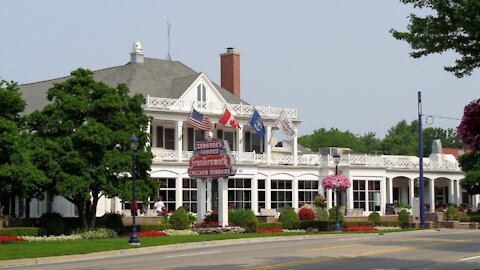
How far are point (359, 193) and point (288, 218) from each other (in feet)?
55.5

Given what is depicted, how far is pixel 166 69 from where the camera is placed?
206 feet

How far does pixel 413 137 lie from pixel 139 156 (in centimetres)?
12359

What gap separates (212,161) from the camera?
44.5 metres

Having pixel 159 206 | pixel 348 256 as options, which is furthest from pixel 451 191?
pixel 348 256

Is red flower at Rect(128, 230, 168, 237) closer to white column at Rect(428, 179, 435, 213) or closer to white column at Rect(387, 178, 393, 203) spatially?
white column at Rect(387, 178, 393, 203)

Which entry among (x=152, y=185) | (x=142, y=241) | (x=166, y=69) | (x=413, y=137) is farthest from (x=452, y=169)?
(x=413, y=137)

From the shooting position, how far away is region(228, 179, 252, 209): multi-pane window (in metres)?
58.4

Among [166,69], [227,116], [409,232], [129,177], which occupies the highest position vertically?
[166,69]

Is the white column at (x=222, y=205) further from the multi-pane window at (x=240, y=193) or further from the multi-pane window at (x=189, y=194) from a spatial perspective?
the multi-pane window at (x=240, y=193)

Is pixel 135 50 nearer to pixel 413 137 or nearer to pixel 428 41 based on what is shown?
pixel 428 41

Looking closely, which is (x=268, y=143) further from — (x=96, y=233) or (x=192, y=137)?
(x=96, y=233)

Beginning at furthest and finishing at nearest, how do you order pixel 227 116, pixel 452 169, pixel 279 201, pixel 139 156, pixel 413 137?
pixel 413 137 → pixel 452 169 → pixel 279 201 → pixel 227 116 → pixel 139 156

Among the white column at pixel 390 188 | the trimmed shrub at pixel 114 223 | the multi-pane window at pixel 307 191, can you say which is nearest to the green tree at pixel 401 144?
the white column at pixel 390 188

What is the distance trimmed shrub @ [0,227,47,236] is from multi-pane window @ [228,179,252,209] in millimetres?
19823
